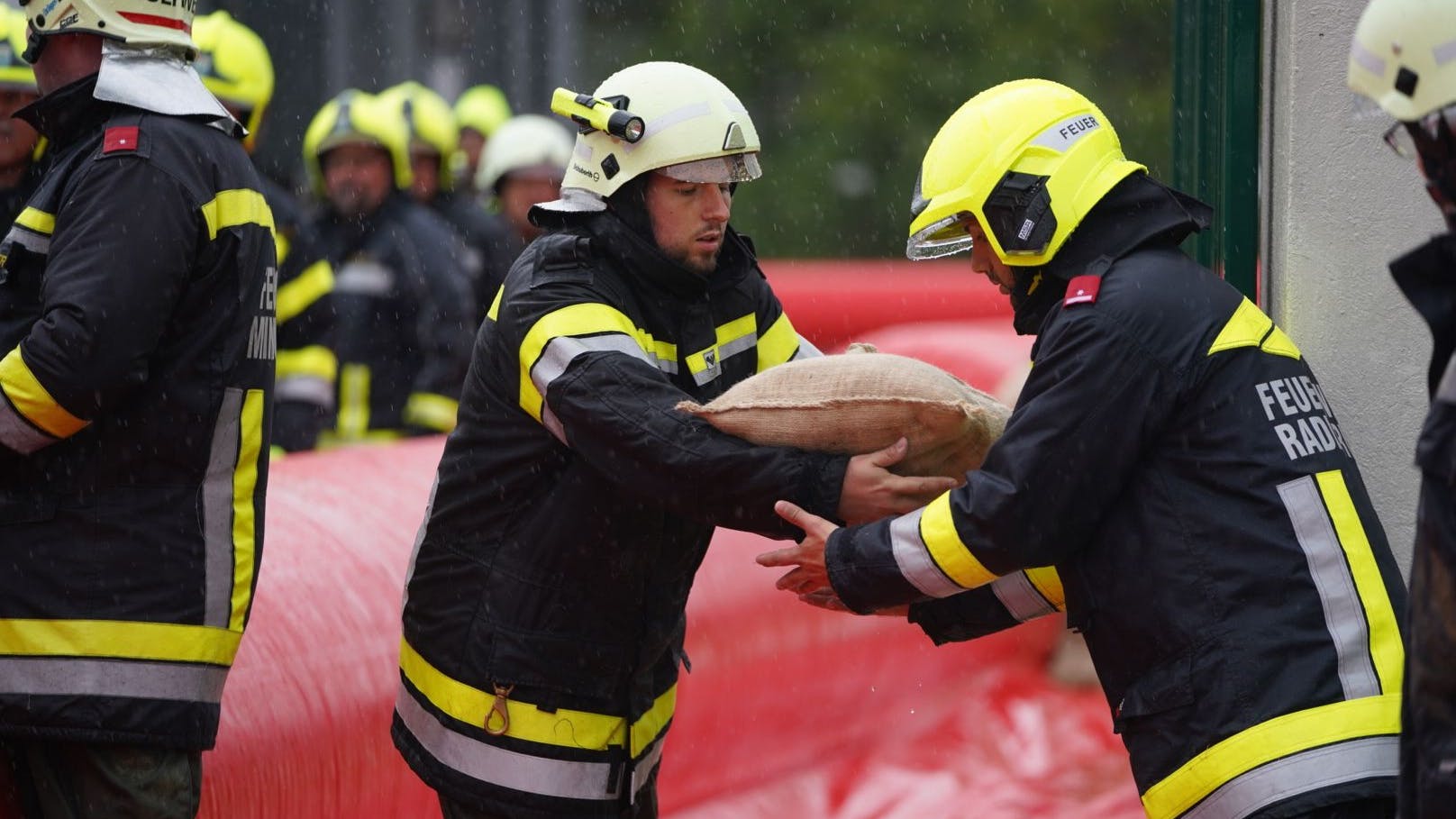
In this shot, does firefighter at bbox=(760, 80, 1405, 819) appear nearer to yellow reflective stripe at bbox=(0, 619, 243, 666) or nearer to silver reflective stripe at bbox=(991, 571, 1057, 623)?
silver reflective stripe at bbox=(991, 571, 1057, 623)

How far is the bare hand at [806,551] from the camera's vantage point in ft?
11.2

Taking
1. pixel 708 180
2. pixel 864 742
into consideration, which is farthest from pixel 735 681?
pixel 708 180

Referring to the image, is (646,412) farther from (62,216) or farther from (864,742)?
(864,742)

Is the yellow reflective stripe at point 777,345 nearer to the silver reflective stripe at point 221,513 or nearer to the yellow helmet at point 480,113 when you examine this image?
the silver reflective stripe at point 221,513

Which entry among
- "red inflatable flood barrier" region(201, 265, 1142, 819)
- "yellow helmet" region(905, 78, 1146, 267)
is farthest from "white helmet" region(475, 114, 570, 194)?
"yellow helmet" region(905, 78, 1146, 267)

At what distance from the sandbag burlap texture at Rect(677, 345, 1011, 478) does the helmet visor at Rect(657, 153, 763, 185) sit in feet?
1.43

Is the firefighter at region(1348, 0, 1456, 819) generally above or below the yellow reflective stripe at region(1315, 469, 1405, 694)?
above

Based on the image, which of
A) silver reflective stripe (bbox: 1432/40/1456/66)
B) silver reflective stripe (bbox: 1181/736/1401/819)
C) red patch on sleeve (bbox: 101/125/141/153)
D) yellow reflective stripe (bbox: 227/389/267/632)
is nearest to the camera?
silver reflective stripe (bbox: 1432/40/1456/66)

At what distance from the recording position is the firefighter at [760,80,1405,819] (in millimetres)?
2865

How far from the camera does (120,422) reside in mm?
3594

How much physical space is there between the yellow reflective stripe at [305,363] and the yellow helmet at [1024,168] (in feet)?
15.3

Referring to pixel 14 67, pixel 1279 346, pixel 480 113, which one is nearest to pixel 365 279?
pixel 14 67

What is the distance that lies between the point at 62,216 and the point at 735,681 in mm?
2898

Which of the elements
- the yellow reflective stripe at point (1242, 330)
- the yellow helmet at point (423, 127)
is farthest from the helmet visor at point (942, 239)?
the yellow helmet at point (423, 127)
